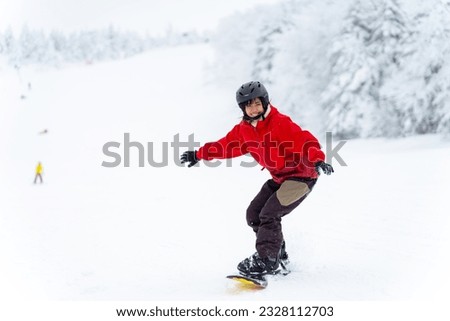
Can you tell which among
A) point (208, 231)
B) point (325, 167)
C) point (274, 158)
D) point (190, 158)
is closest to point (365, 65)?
point (208, 231)

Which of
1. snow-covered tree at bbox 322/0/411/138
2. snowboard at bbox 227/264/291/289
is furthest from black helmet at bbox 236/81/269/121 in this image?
snow-covered tree at bbox 322/0/411/138

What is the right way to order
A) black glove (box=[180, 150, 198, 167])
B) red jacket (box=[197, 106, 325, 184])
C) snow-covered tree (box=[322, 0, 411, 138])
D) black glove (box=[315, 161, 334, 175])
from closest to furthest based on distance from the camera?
black glove (box=[315, 161, 334, 175]) → red jacket (box=[197, 106, 325, 184]) → black glove (box=[180, 150, 198, 167]) → snow-covered tree (box=[322, 0, 411, 138])

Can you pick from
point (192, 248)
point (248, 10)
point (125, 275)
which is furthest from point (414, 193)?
point (248, 10)

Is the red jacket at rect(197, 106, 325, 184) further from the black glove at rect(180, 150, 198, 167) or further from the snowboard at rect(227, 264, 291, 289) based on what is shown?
the snowboard at rect(227, 264, 291, 289)

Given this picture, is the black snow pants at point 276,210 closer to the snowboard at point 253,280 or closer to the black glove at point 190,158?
the snowboard at point 253,280

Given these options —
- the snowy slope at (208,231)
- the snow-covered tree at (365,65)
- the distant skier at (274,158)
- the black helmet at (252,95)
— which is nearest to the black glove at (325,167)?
the distant skier at (274,158)

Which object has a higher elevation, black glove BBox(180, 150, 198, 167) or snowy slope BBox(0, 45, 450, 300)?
black glove BBox(180, 150, 198, 167)

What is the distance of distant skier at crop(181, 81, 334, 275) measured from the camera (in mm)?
4008

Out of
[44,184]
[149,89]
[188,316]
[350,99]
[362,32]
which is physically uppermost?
[149,89]

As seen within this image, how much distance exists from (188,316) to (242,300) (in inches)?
18.5

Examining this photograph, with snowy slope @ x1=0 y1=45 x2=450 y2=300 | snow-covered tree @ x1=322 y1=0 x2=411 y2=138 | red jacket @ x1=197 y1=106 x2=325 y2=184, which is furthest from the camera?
snow-covered tree @ x1=322 y1=0 x2=411 y2=138

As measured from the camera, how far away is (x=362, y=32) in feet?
78.4

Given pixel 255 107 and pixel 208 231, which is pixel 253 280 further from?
pixel 208 231

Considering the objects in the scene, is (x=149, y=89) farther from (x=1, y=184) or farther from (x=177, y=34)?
(x=177, y=34)
